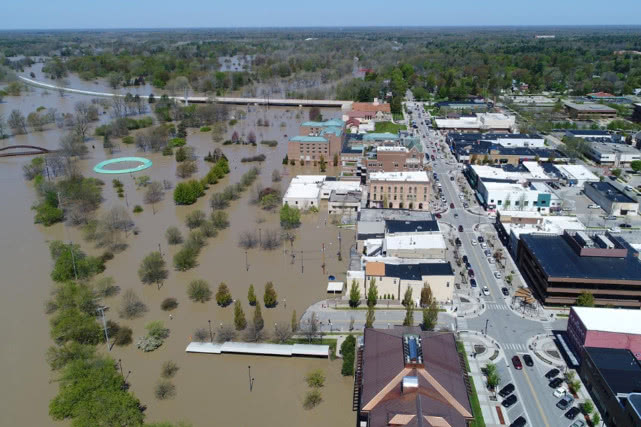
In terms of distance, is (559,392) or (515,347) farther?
(515,347)

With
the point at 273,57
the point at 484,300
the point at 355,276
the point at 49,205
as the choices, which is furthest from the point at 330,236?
the point at 273,57

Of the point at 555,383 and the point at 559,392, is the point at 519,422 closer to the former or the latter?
the point at 559,392

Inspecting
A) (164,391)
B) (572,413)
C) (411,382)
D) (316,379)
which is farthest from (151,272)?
(572,413)

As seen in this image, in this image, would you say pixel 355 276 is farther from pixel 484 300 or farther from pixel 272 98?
pixel 272 98

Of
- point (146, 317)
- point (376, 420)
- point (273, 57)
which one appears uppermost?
point (273, 57)

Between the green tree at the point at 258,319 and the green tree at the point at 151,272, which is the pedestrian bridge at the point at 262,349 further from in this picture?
the green tree at the point at 151,272

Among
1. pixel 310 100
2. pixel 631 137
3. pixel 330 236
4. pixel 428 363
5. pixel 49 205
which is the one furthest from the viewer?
pixel 310 100

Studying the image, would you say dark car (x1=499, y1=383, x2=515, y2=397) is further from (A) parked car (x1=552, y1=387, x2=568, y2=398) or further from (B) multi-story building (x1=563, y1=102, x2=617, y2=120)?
(B) multi-story building (x1=563, y1=102, x2=617, y2=120)
